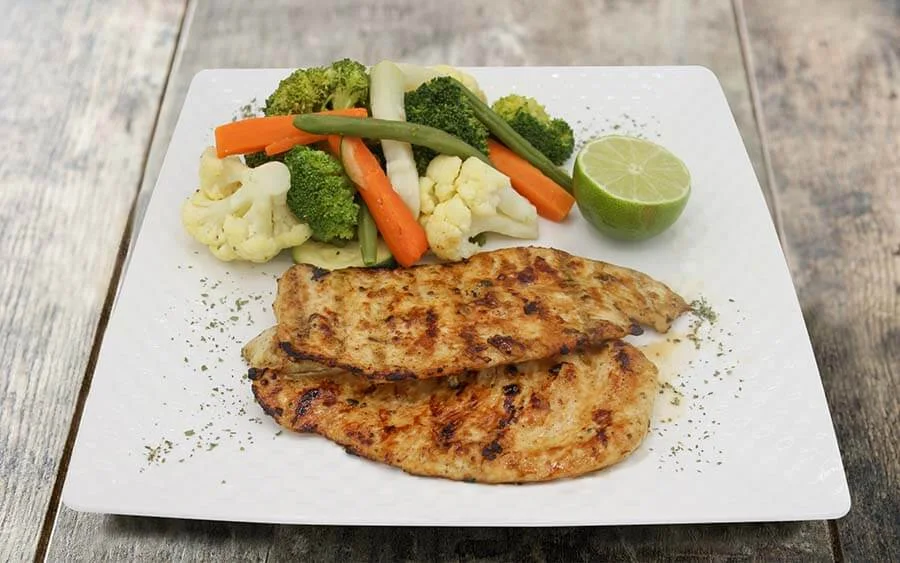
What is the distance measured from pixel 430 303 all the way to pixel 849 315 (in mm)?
2229

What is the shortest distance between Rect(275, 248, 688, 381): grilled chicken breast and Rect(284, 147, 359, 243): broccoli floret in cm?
29

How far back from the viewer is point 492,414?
10.9 ft

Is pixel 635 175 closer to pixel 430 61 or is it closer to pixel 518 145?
pixel 518 145

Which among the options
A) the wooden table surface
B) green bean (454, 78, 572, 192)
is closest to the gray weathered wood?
the wooden table surface

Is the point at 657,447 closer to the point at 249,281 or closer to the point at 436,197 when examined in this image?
the point at 436,197

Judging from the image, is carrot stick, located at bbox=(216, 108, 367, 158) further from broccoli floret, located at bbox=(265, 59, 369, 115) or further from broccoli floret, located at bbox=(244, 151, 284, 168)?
broccoli floret, located at bbox=(265, 59, 369, 115)

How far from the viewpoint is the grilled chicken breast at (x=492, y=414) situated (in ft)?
10.4

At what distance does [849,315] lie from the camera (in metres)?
4.44

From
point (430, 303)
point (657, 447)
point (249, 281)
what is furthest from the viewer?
point (249, 281)

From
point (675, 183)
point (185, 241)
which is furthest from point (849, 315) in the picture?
point (185, 241)

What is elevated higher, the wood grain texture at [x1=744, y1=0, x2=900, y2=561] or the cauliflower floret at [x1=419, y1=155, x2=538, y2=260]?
the cauliflower floret at [x1=419, y1=155, x2=538, y2=260]

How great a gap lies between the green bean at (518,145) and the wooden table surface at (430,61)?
131 cm

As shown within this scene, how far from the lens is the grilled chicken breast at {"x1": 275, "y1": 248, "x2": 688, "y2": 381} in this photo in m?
3.34

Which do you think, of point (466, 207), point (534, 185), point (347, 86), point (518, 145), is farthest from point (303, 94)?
point (534, 185)
